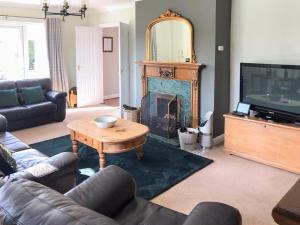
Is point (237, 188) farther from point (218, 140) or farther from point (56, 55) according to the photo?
point (56, 55)

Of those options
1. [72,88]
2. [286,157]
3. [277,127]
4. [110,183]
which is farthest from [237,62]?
[72,88]

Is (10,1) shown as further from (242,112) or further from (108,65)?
(242,112)

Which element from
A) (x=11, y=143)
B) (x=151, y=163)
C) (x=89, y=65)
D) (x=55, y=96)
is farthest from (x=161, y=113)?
(x=89, y=65)

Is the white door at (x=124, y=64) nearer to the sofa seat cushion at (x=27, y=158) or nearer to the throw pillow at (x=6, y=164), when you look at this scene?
the sofa seat cushion at (x=27, y=158)

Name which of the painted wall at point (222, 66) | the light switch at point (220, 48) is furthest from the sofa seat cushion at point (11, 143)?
the light switch at point (220, 48)

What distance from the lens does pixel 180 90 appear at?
4.64 metres

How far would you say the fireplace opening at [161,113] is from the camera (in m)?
4.71

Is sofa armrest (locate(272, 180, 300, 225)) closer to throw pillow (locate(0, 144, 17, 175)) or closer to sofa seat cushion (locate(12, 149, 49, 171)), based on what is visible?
throw pillow (locate(0, 144, 17, 175))

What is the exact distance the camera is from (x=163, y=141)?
461 cm

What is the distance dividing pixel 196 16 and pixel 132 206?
3186 mm

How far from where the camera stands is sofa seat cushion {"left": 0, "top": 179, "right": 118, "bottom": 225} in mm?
1079

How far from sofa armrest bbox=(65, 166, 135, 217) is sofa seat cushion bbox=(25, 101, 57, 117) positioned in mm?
3685

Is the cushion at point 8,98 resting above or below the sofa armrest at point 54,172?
above

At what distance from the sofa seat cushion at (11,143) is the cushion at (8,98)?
178 cm
